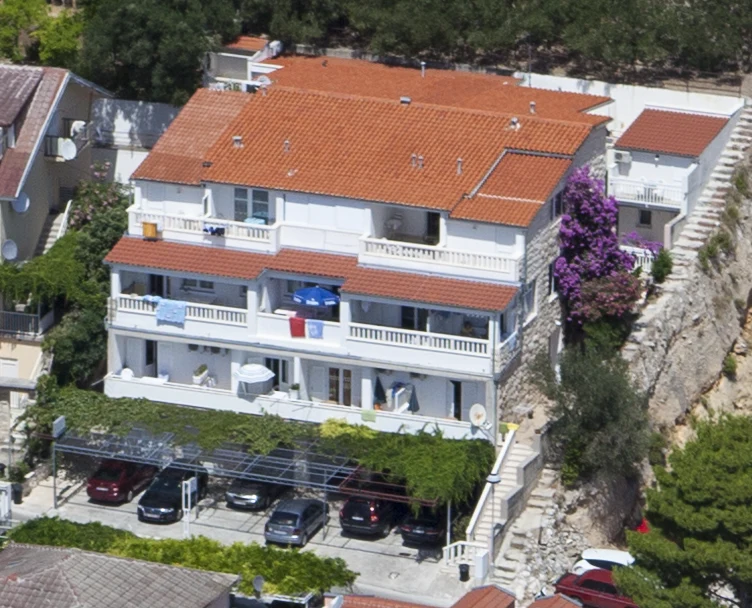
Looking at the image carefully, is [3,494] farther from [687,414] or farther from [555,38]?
[555,38]

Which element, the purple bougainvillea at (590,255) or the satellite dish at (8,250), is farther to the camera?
the satellite dish at (8,250)

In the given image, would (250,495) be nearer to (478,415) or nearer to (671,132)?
(478,415)

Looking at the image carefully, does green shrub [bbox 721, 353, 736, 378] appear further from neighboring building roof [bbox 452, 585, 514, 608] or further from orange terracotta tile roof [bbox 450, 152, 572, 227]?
neighboring building roof [bbox 452, 585, 514, 608]

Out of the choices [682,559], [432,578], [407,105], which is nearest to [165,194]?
[407,105]

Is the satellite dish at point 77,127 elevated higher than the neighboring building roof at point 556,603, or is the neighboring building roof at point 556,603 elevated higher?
the satellite dish at point 77,127

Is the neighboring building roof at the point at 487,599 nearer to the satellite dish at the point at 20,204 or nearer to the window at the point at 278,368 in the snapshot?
the window at the point at 278,368

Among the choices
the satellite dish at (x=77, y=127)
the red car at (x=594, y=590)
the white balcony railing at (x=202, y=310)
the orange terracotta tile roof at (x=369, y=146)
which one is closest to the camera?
the red car at (x=594, y=590)

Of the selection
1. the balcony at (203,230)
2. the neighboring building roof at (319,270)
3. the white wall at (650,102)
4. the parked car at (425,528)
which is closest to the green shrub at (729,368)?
the white wall at (650,102)
